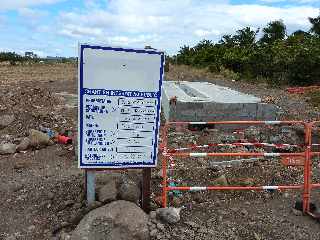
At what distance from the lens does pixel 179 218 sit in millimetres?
5152

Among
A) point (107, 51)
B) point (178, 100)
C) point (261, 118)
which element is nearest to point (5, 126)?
point (178, 100)

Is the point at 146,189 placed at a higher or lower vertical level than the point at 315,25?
lower

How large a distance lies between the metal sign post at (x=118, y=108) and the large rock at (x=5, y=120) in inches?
242

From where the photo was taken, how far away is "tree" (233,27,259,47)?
1574 inches

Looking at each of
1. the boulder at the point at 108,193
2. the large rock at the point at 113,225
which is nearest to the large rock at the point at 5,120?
the boulder at the point at 108,193

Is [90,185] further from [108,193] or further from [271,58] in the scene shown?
[271,58]

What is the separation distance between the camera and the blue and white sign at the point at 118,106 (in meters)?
4.83

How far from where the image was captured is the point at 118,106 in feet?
16.4

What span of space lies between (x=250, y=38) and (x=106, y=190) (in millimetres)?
36754

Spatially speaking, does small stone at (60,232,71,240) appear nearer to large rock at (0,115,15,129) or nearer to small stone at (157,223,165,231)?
small stone at (157,223,165,231)

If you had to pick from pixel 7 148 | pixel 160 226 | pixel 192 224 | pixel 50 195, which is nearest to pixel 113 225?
pixel 160 226

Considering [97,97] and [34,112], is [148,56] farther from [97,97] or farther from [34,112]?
[34,112]

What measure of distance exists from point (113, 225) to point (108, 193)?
0.58m

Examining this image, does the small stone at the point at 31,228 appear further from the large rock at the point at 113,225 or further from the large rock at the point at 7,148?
the large rock at the point at 7,148
